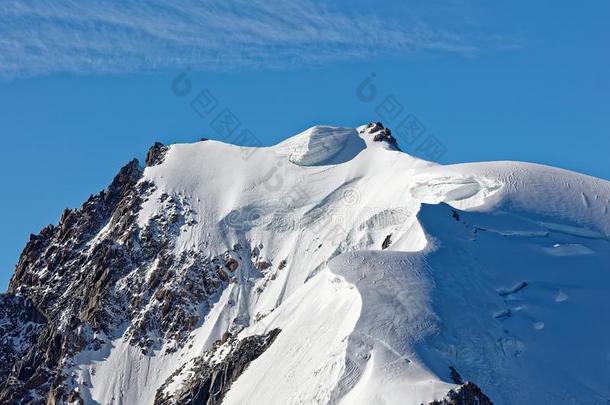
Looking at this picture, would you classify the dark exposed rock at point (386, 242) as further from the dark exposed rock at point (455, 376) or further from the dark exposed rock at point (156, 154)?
the dark exposed rock at point (156, 154)

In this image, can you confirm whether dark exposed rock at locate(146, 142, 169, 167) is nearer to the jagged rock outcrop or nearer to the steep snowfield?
the steep snowfield

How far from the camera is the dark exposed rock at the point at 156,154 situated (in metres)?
163

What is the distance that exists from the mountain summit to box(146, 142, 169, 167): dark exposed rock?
0.91ft

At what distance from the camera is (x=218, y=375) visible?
12225 cm

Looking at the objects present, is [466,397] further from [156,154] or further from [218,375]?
[156,154]

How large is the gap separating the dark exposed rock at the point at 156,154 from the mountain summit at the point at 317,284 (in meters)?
0.28

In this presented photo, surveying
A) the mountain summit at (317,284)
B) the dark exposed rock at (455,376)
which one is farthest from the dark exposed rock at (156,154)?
the dark exposed rock at (455,376)

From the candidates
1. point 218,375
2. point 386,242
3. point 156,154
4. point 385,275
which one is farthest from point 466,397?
point 156,154

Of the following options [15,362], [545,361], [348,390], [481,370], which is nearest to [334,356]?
[348,390]

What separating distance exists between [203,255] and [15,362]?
888 inches

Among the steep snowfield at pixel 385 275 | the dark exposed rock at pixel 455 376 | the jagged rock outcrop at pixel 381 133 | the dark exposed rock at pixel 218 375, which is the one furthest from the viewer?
the jagged rock outcrop at pixel 381 133

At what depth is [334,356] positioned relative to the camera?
103125mm

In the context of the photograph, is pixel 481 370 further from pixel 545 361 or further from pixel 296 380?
pixel 296 380

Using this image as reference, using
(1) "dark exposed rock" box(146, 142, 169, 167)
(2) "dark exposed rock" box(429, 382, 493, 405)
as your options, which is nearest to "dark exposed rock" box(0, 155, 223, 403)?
(1) "dark exposed rock" box(146, 142, 169, 167)
